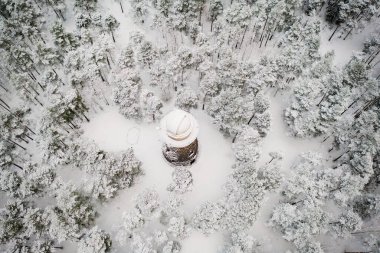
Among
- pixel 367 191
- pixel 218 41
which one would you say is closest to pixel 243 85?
pixel 218 41

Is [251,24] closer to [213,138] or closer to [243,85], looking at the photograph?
[243,85]

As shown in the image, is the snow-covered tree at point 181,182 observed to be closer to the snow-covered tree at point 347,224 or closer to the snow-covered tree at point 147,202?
the snow-covered tree at point 147,202

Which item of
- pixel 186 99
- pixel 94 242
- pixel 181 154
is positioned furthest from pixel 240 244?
pixel 186 99

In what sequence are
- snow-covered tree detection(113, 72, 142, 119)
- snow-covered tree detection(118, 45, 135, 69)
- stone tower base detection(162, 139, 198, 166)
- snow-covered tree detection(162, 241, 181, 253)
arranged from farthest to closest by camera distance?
snow-covered tree detection(118, 45, 135, 69) < snow-covered tree detection(113, 72, 142, 119) < stone tower base detection(162, 139, 198, 166) < snow-covered tree detection(162, 241, 181, 253)

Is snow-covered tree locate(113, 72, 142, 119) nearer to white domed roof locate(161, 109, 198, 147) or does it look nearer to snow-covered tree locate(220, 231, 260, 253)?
white domed roof locate(161, 109, 198, 147)

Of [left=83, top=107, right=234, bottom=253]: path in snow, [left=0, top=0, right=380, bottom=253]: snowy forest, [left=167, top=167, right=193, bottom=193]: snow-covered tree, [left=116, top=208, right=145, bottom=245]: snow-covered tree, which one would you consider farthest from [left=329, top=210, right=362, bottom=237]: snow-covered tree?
[left=116, top=208, right=145, bottom=245]: snow-covered tree

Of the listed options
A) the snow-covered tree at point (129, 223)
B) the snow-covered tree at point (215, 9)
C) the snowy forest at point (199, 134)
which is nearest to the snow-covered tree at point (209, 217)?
the snowy forest at point (199, 134)

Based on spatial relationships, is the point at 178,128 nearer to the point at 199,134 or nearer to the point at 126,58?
the point at 199,134
